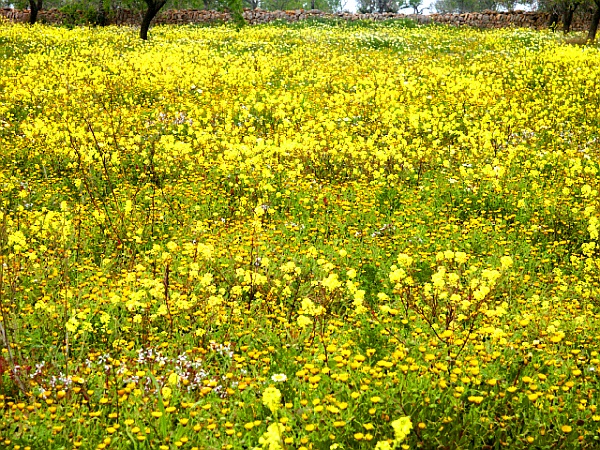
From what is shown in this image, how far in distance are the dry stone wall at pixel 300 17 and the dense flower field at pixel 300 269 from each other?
24208 mm

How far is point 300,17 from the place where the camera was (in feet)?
127

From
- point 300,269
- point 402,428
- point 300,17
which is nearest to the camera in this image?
point 402,428

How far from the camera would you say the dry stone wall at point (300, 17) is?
3556cm

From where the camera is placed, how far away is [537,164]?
8.50 m

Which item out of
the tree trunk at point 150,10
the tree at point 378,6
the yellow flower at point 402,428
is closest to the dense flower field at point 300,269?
the yellow flower at point 402,428

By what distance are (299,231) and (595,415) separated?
3840 mm

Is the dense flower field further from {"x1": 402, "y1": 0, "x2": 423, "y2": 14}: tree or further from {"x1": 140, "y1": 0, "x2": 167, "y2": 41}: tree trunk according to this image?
{"x1": 402, "y1": 0, "x2": 423, "y2": 14}: tree

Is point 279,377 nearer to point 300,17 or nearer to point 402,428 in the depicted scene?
point 402,428

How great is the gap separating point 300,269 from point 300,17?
3597 cm

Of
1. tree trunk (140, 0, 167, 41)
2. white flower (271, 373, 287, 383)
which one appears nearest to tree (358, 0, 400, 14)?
tree trunk (140, 0, 167, 41)

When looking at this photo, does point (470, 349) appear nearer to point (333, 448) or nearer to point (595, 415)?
point (595, 415)

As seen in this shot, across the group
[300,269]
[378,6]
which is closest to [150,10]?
[300,269]

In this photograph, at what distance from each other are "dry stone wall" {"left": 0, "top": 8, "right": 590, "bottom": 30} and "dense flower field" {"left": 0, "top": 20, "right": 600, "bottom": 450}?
79.4 feet

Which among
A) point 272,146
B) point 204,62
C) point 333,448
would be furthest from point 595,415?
point 204,62
